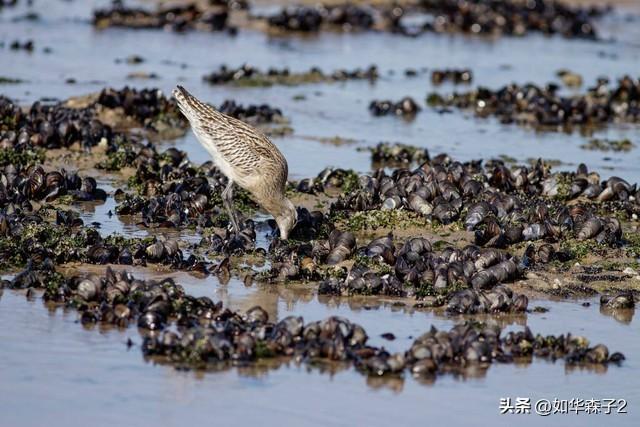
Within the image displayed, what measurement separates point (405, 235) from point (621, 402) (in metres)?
4.37

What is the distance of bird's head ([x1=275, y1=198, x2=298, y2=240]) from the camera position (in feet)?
38.7

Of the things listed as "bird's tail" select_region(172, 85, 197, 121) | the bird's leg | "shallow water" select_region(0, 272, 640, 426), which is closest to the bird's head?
the bird's leg

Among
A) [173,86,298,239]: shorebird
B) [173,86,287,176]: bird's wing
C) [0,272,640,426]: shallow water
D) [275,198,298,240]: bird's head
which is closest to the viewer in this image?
[0,272,640,426]: shallow water

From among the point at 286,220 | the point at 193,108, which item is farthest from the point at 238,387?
the point at 193,108

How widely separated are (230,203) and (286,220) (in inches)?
28.9

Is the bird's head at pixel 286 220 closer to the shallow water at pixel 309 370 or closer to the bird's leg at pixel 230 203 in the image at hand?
the bird's leg at pixel 230 203

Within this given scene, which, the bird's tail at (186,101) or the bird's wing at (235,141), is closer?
the bird's wing at (235,141)

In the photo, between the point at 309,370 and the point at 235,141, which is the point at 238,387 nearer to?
the point at 309,370

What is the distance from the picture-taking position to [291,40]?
2653 centimetres

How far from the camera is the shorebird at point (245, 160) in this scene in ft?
39.8

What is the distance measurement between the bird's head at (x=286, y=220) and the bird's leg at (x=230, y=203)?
1.53 ft

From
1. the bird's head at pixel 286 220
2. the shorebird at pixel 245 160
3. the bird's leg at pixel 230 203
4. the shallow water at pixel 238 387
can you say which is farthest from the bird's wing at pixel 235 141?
the shallow water at pixel 238 387

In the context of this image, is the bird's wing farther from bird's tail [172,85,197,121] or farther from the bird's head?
the bird's head

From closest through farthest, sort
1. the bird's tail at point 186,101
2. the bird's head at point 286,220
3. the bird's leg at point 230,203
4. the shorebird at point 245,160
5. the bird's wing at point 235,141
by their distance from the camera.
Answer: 1. the bird's leg at point 230,203
2. the bird's head at point 286,220
3. the shorebird at point 245,160
4. the bird's wing at point 235,141
5. the bird's tail at point 186,101
